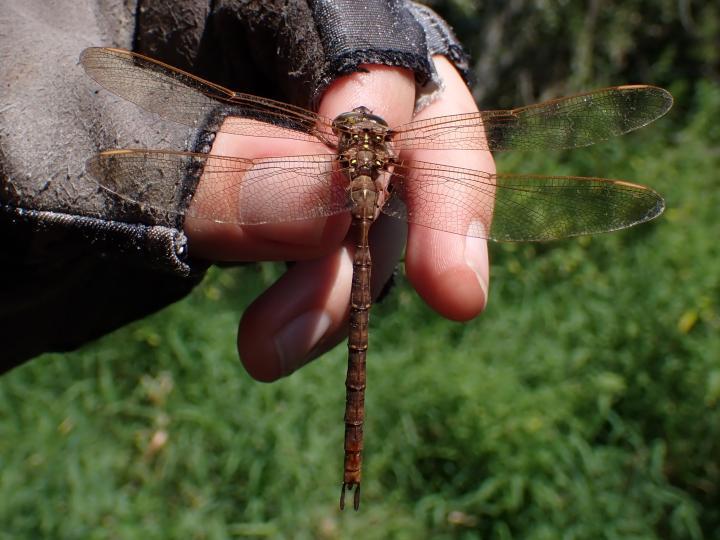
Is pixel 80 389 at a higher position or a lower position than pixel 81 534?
higher

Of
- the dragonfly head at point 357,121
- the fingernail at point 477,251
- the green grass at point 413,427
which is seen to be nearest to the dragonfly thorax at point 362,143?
the dragonfly head at point 357,121

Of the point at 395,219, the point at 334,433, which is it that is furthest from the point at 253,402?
the point at 395,219

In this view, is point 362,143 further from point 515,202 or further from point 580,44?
point 580,44

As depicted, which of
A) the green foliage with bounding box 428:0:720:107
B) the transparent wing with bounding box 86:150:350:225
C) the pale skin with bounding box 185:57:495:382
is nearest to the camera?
the transparent wing with bounding box 86:150:350:225

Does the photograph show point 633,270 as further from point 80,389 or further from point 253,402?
point 80,389

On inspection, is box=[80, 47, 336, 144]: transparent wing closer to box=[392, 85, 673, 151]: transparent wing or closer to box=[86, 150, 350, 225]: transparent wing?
box=[86, 150, 350, 225]: transparent wing

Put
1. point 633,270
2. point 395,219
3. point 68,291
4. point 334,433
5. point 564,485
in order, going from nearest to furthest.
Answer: point 68,291
point 395,219
point 564,485
point 334,433
point 633,270

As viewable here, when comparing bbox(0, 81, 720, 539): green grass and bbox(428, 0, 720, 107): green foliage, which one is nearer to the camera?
bbox(0, 81, 720, 539): green grass

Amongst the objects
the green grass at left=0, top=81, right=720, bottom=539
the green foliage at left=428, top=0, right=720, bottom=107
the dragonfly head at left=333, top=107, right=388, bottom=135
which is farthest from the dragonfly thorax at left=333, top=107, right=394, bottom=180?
the green foliage at left=428, top=0, right=720, bottom=107

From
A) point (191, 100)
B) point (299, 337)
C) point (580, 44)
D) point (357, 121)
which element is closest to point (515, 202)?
point (357, 121)
